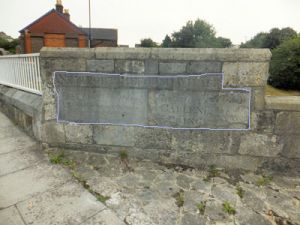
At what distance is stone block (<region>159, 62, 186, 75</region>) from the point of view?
108 inches

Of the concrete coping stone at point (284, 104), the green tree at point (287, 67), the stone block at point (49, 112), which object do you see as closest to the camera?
the concrete coping stone at point (284, 104)

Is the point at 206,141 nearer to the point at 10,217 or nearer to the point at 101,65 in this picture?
the point at 101,65

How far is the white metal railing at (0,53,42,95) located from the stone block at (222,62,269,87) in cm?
278

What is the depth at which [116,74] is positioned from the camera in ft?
9.54

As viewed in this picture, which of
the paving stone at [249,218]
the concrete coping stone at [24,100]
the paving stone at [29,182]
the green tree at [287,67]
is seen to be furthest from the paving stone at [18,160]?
the green tree at [287,67]

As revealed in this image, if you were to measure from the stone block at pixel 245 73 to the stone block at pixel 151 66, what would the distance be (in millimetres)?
876

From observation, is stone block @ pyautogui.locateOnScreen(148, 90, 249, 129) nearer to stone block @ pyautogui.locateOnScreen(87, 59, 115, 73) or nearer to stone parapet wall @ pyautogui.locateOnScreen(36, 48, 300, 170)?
stone parapet wall @ pyautogui.locateOnScreen(36, 48, 300, 170)

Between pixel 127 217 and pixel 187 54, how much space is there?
6.61 feet

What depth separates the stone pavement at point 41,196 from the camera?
6.50 ft

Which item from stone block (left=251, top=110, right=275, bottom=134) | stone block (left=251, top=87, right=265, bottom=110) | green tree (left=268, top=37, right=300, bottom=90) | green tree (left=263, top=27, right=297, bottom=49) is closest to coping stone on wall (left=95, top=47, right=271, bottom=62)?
stone block (left=251, top=87, right=265, bottom=110)

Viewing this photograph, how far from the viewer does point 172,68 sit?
9.10ft

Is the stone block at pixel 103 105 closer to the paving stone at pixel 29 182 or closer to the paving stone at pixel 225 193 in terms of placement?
the paving stone at pixel 29 182

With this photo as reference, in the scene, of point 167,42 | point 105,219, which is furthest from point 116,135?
point 167,42

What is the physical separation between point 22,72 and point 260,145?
4330mm
